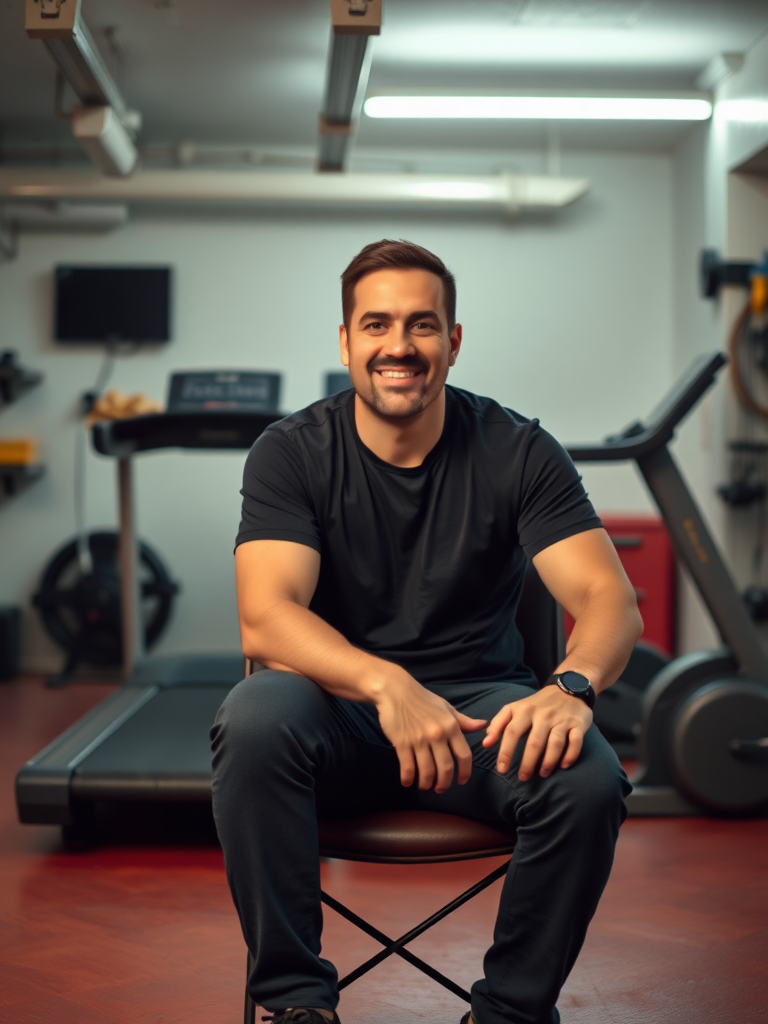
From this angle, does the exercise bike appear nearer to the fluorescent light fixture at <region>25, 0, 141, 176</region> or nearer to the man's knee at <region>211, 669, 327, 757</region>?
the man's knee at <region>211, 669, 327, 757</region>

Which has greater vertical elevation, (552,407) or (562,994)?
(552,407)

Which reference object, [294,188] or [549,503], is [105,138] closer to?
[294,188]

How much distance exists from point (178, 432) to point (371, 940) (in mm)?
1887

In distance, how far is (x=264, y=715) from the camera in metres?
1.47

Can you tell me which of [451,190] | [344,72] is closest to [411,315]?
[344,72]

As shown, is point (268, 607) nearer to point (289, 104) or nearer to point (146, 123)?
point (289, 104)

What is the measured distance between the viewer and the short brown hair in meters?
1.77

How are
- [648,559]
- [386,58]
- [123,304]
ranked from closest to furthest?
[386,58]
[648,559]
[123,304]

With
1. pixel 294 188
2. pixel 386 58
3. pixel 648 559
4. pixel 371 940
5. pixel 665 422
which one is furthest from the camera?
pixel 294 188

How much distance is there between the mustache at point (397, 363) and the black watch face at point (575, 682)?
22.0 inches

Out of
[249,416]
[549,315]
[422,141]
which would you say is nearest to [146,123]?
[422,141]

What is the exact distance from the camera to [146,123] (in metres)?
5.47

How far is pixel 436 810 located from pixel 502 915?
0.65 ft

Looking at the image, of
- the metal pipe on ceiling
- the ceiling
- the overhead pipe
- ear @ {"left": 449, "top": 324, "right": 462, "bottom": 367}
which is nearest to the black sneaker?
ear @ {"left": 449, "top": 324, "right": 462, "bottom": 367}
